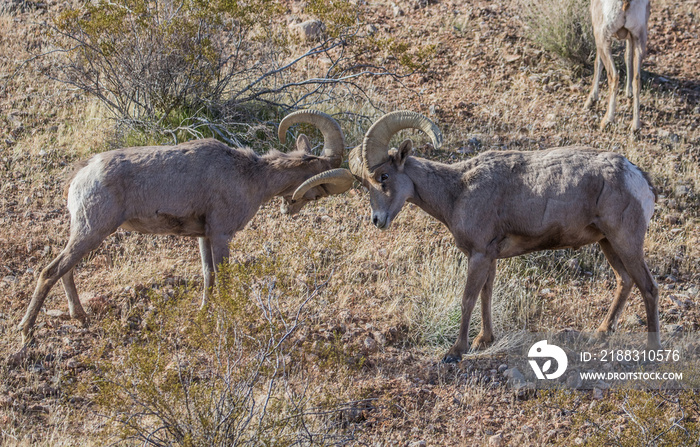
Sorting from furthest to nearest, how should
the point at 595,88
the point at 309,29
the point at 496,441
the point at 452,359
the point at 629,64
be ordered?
the point at 309,29 < the point at 595,88 < the point at 629,64 < the point at 452,359 < the point at 496,441

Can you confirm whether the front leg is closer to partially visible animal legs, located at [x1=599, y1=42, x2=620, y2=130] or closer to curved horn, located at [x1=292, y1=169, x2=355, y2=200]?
curved horn, located at [x1=292, y1=169, x2=355, y2=200]

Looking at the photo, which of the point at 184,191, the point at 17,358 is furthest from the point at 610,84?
the point at 17,358

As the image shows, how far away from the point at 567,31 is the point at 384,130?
7379 millimetres

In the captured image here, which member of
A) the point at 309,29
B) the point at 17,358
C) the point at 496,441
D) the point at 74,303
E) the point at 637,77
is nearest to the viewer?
the point at 496,441

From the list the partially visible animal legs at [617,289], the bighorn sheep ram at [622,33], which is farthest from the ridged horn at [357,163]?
the bighorn sheep ram at [622,33]

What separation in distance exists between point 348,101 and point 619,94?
4.72 meters

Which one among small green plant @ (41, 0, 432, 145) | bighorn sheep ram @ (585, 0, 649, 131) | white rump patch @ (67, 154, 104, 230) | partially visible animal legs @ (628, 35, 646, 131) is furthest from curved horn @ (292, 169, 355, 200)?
partially visible animal legs @ (628, 35, 646, 131)

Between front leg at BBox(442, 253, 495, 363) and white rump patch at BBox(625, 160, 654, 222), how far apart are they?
1.44 m

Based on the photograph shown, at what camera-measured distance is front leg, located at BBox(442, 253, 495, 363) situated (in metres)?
6.79

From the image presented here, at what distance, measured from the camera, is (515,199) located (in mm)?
6801

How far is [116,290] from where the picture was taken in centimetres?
794

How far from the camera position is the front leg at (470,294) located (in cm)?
679

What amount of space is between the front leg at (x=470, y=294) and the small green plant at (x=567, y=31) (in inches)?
290

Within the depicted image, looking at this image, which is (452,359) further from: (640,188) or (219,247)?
(219,247)
